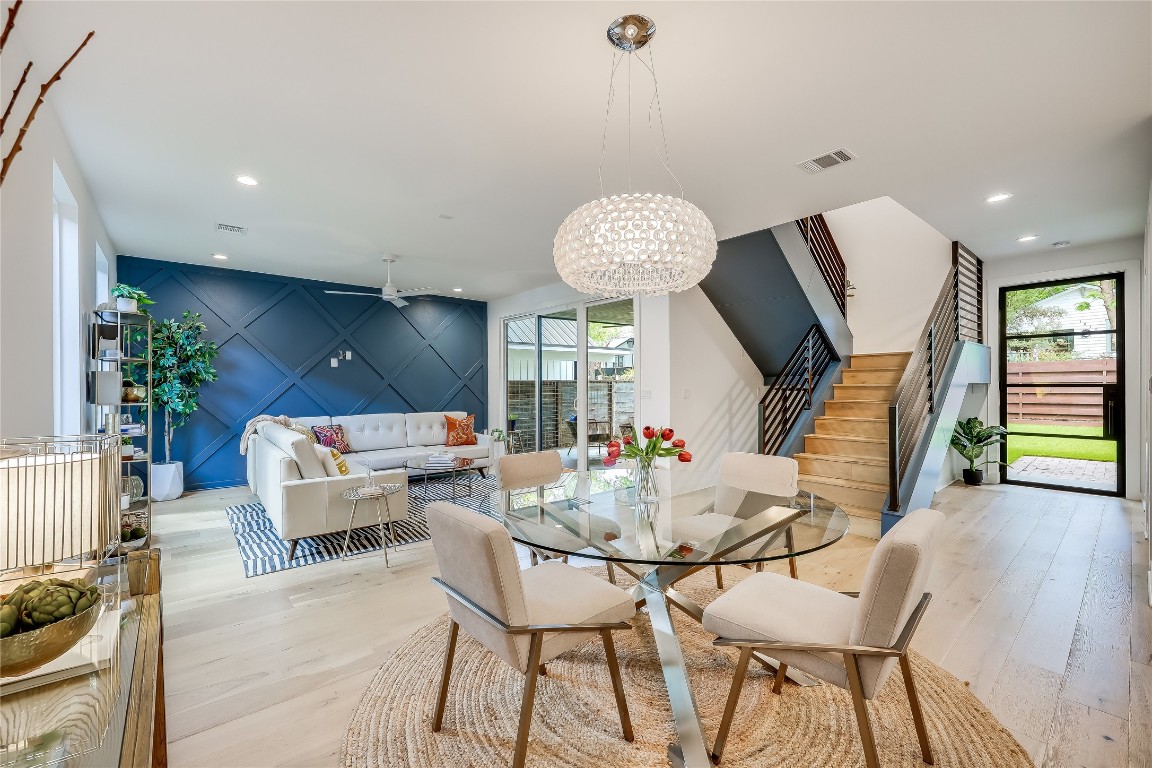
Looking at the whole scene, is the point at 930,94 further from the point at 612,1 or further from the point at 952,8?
the point at 612,1

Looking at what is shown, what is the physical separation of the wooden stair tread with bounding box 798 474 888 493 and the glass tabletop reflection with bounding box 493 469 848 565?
2.03m

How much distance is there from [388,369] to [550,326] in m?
2.32

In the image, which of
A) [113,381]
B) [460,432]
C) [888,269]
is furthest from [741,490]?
[888,269]

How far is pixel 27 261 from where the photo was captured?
6.95ft

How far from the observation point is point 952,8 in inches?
72.0

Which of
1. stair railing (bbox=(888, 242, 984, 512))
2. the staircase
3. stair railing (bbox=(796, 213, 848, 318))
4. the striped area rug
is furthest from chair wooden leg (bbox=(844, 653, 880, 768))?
stair railing (bbox=(796, 213, 848, 318))

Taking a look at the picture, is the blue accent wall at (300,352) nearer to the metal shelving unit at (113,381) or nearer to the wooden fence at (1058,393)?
the metal shelving unit at (113,381)

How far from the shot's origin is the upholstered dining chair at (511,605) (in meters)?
1.51

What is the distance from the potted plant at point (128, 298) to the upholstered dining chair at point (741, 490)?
4049 millimetres

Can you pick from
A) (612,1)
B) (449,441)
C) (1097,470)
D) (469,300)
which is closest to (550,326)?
(469,300)

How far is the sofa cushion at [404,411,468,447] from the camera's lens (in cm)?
685

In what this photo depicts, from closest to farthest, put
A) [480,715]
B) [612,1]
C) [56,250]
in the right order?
1. [612,1]
2. [480,715]
3. [56,250]

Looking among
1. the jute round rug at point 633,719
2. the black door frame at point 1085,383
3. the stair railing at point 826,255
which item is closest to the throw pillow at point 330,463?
the jute round rug at point 633,719

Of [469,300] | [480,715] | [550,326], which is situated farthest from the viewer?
[469,300]
